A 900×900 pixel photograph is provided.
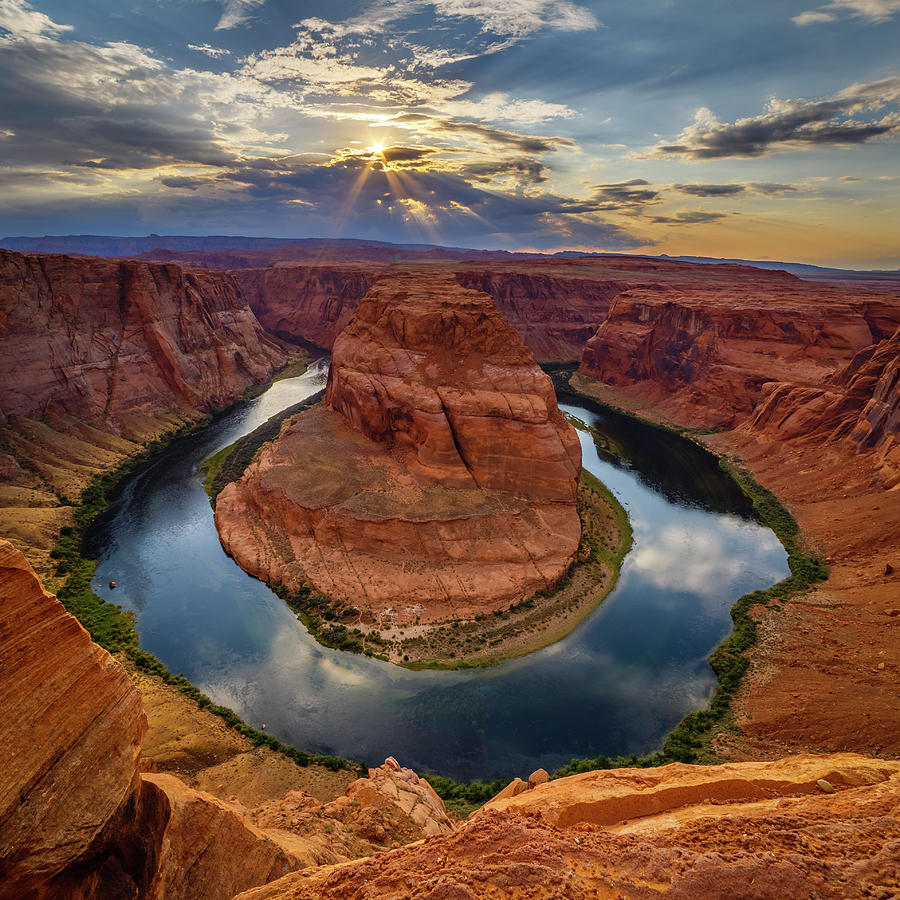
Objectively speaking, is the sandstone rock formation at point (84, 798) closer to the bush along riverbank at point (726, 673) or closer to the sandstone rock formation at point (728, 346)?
the bush along riverbank at point (726, 673)

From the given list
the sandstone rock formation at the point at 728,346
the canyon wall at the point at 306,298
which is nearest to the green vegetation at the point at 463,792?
the sandstone rock formation at the point at 728,346

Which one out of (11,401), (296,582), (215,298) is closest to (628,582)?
(296,582)

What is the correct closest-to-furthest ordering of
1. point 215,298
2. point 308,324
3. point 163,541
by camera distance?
1. point 163,541
2. point 215,298
3. point 308,324

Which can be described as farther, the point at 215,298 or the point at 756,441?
the point at 215,298

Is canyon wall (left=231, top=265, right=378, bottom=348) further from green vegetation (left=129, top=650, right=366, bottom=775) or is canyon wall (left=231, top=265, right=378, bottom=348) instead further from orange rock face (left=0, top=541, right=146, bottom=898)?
orange rock face (left=0, top=541, right=146, bottom=898)

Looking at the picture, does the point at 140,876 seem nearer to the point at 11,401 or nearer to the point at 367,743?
the point at 367,743

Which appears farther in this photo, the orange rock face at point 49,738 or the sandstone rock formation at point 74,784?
the sandstone rock formation at point 74,784
